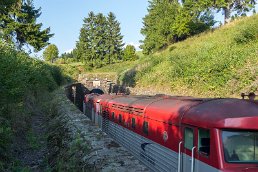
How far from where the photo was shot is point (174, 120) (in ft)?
26.0

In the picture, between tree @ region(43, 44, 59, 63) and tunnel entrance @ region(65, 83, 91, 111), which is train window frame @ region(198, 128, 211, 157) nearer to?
tunnel entrance @ region(65, 83, 91, 111)

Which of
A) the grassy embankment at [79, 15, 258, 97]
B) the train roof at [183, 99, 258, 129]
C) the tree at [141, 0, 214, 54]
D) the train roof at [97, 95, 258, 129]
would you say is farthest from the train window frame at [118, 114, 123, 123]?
the tree at [141, 0, 214, 54]

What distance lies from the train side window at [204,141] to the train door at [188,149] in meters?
0.16

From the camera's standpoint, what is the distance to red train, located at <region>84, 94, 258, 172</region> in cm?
577

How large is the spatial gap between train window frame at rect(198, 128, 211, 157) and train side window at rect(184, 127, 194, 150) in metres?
0.35

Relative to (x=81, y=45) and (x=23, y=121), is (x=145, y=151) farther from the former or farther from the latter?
(x=81, y=45)

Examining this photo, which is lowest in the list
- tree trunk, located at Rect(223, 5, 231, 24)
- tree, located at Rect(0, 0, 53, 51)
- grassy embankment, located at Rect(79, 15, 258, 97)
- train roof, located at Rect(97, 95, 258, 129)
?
train roof, located at Rect(97, 95, 258, 129)

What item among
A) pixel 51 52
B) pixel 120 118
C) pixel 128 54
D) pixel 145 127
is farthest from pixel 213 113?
pixel 51 52

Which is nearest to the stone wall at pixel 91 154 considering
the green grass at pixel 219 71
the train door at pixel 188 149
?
the train door at pixel 188 149

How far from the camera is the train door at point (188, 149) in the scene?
6637 millimetres

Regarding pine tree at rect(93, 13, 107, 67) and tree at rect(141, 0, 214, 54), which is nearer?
tree at rect(141, 0, 214, 54)

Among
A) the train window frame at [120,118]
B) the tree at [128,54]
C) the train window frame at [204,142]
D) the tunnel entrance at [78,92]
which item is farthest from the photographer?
the tree at [128,54]

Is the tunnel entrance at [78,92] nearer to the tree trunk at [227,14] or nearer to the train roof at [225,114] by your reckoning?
the tree trunk at [227,14]

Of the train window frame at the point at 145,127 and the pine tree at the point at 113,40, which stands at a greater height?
the pine tree at the point at 113,40
